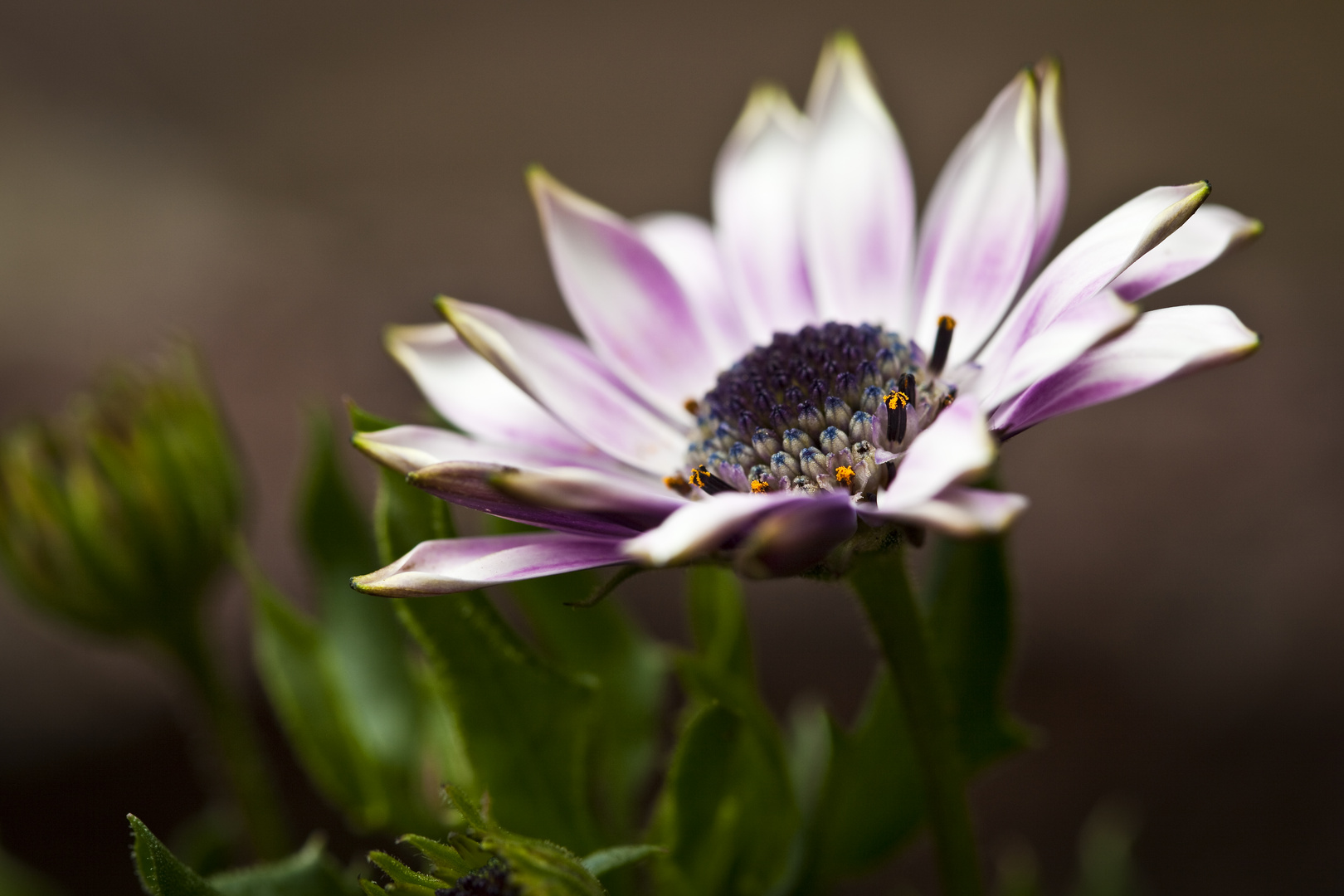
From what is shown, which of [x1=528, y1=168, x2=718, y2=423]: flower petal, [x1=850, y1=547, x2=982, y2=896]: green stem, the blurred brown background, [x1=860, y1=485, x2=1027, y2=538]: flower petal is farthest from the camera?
the blurred brown background

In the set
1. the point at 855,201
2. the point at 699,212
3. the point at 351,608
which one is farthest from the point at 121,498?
the point at 699,212

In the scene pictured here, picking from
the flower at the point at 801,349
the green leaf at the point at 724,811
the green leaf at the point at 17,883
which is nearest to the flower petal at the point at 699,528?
the flower at the point at 801,349

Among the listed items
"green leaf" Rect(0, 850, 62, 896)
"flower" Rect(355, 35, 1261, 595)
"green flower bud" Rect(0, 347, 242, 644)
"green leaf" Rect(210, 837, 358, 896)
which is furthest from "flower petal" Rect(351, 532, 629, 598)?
"green leaf" Rect(0, 850, 62, 896)

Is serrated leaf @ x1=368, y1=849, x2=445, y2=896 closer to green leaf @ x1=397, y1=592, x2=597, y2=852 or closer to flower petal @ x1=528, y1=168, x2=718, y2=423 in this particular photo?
green leaf @ x1=397, y1=592, x2=597, y2=852

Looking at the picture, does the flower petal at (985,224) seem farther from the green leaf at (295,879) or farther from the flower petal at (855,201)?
the green leaf at (295,879)

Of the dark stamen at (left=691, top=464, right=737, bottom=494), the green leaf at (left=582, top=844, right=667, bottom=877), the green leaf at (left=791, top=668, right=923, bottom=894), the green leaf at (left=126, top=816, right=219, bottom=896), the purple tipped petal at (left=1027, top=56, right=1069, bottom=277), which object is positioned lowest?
the green leaf at (left=791, top=668, right=923, bottom=894)

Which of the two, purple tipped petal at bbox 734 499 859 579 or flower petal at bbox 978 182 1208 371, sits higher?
flower petal at bbox 978 182 1208 371
